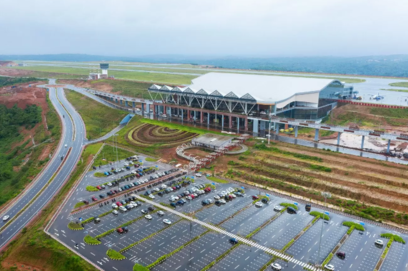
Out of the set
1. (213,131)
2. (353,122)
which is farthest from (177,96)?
(353,122)

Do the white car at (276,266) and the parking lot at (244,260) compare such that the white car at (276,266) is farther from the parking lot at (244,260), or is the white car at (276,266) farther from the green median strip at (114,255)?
the green median strip at (114,255)

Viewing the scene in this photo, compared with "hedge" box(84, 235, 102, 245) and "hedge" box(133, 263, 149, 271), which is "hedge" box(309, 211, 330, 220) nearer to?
"hedge" box(133, 263, 149, 271)

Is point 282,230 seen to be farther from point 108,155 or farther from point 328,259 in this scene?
point 108,155

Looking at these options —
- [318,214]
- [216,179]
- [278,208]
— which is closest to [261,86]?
[216,179]

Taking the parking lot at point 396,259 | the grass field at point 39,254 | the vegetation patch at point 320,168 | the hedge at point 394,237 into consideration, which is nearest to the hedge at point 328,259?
the parking lot at point 396,259

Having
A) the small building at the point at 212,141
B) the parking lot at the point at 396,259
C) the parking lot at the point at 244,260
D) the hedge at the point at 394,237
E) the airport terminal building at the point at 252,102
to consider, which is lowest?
the parking lot at the point at 244,260

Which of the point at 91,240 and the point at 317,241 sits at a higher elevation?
the point at 317,241

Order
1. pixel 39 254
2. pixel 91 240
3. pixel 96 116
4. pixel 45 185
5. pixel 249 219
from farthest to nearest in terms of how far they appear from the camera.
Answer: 1. pixel 96 116
2. pixel 45 185
3. pixel 249 219
4. pixel 91 240
5. pixel 39 254
